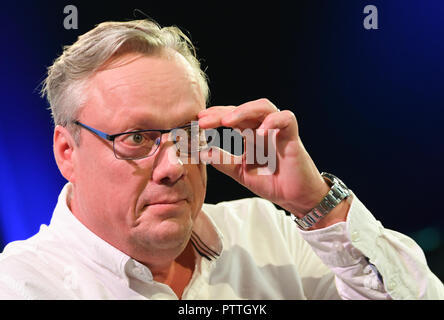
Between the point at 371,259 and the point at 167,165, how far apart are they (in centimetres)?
71

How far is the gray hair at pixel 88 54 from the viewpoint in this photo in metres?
1.42

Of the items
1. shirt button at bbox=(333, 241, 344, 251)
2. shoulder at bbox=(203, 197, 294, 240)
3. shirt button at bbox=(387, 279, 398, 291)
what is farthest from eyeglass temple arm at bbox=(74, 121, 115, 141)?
shirt button at bbox=(387, 279, 398, 291)

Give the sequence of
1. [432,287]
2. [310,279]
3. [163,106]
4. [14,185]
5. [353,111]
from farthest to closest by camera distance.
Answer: [353,111]
[14,185]
[310,279]
[432,287]
[163,106]

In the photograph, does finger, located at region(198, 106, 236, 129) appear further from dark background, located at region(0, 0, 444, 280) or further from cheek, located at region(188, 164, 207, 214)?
dark background, located at region(0, 0, 444, 280)

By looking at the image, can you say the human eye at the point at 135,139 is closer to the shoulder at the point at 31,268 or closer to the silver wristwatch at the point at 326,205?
the shoulder at the point at 31,268

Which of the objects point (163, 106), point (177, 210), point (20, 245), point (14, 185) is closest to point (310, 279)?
point (177, 210)

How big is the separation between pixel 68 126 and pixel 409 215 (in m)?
1.76

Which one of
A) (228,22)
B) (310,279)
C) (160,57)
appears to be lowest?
(310,279)

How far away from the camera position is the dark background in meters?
1.97

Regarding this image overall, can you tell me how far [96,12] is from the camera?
75.7 inches

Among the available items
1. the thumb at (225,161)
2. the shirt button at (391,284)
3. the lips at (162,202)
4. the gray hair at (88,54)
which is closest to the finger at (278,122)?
the thumb at (225,161)

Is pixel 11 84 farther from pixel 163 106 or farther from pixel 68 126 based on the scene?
pixel 163 106

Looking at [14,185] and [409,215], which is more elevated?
[14,185]

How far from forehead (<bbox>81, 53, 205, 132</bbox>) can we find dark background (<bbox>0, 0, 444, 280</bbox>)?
63 centimetres
